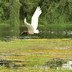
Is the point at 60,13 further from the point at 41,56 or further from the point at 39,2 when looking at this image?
the point at 41,56

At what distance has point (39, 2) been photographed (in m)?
49.6

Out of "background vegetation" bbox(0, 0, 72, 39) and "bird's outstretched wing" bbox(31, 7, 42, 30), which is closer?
"bird's outstretched wing" bbox(31, 7, 42, 30)

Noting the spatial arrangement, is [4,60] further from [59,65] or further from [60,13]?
[60,13]

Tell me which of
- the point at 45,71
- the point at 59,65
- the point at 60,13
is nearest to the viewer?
the point at 45,71

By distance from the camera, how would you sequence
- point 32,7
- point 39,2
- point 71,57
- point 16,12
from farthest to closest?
point 32,7, point 39,2, point 16,12, point 71,57

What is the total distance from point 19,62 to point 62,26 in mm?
38045

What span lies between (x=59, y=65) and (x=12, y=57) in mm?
3597

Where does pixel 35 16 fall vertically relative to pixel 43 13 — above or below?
above

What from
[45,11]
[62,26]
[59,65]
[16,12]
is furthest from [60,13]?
[59,65]

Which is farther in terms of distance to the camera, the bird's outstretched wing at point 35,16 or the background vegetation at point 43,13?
the background vegetation at point 43,13

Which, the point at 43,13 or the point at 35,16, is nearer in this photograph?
the point at 35,16

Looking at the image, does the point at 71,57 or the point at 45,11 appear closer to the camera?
the point at 71,57

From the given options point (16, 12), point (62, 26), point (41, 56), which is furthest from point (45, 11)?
point (41, 56)

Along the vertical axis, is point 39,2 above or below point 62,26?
above
